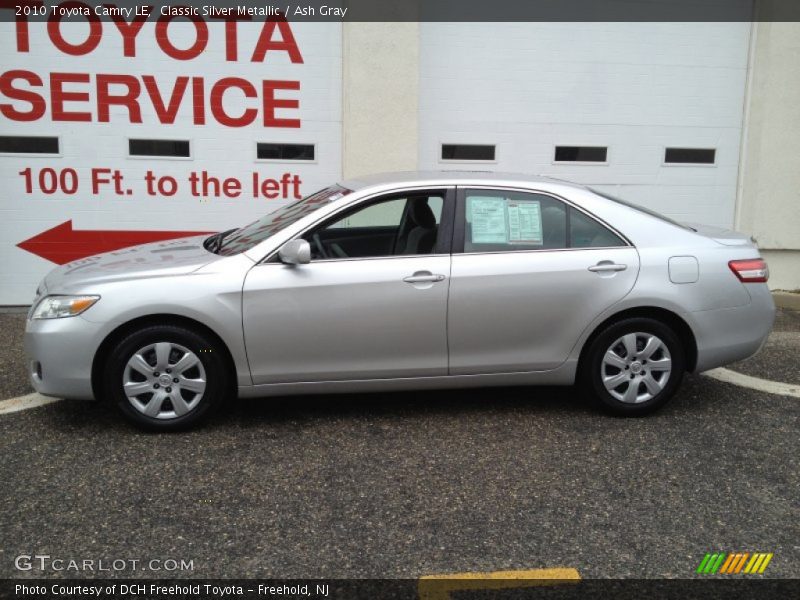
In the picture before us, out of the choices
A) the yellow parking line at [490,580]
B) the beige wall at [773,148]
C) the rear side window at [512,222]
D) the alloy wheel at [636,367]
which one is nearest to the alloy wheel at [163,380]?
the rear side window at [512,222]

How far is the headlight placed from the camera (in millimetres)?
4242

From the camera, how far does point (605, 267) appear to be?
4.65 m

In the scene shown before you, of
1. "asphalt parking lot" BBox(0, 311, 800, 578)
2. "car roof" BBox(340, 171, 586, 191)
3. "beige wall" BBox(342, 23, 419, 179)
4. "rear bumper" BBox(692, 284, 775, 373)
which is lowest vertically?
"asphalt parking lot" BBox(0, 311, 800, 578)

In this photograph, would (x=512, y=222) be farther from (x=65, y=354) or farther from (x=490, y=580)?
(x=65, y=354)

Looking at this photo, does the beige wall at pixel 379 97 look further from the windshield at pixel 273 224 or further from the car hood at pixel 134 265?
the car hood at pixel 134 265

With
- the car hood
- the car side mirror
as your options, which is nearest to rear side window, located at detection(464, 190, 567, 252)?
the car side mirror

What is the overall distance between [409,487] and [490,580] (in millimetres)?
872

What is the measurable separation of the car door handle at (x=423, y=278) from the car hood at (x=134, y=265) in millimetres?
1153

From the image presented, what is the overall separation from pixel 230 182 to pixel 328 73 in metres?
1.58

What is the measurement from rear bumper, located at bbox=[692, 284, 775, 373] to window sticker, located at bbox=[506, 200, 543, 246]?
1.12 meters

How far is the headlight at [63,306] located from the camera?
4.24 m

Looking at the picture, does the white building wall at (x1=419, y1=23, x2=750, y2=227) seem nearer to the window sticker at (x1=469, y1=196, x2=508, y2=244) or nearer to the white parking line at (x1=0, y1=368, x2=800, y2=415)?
the white parking line at (x1=0, y1=368, x2=800, y2=415)

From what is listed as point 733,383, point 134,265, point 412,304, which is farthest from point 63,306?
point 733,383

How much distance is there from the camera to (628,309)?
4.69m
